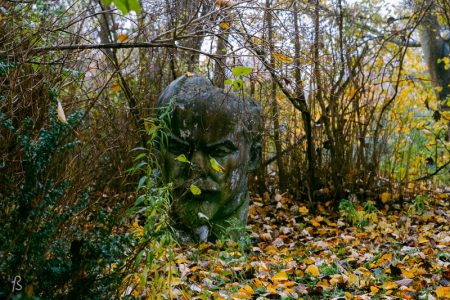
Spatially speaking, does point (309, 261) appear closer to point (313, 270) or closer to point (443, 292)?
point (313, 270)

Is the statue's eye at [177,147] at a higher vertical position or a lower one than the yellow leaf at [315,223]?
higher

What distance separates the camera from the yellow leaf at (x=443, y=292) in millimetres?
2842

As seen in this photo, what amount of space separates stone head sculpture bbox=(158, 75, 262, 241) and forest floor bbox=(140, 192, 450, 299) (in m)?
0.29

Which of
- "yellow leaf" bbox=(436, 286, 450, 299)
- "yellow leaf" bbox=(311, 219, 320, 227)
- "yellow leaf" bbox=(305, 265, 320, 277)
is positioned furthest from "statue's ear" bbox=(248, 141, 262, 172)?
"yellow leaf" bbox=(436, 286, 450, 299)

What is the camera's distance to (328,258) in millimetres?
3900

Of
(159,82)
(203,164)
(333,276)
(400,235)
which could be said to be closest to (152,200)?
(333,276)

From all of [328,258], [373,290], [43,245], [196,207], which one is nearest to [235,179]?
[196,207]

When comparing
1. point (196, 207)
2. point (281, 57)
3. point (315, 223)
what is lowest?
point (315, 223)

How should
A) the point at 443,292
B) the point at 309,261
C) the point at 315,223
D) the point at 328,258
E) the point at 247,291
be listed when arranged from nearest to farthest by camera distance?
the point at 443,292, the point at 247,291, the point at 309,261, the point at 328,258, the point at 315,223

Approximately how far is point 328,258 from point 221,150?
3.97 ft

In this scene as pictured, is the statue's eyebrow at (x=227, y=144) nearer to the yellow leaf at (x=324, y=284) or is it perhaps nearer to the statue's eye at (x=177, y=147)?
the statue's eye at (x=177, y=147)

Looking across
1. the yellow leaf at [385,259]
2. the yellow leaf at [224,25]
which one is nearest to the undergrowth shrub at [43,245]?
the yellow leaf at [224,25]

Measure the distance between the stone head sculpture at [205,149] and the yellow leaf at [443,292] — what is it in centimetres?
166

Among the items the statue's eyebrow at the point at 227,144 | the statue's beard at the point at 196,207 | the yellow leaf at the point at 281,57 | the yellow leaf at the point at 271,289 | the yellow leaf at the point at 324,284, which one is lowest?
the yellow leaf at the point at 324,284
